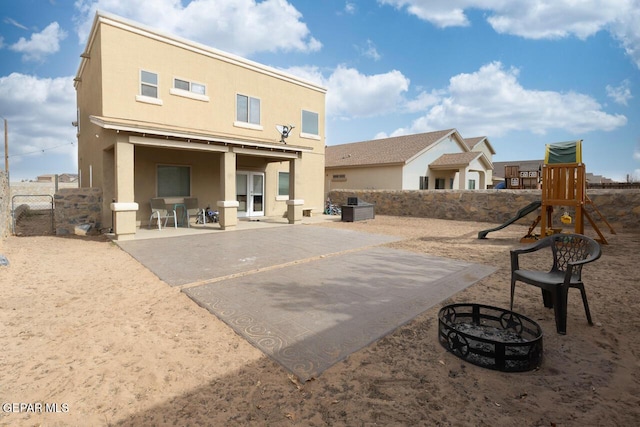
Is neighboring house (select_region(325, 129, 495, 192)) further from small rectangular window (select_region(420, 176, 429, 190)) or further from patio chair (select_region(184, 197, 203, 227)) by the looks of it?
patio chair (select_region(184, 197, 203, 227))

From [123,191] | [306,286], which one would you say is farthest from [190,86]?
[306,286]

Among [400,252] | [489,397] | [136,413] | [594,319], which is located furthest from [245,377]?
[400,252]

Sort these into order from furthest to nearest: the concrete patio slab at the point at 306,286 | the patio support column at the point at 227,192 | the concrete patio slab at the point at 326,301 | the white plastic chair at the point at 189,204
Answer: the white plastic chair at the point at 189,204, the patio support column at the point at 227,192, the concrete patio slab at the point at 306,286, the concrete patio slab at the point at 326,301

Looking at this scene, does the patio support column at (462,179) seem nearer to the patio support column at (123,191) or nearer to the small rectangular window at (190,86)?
the small rectangular window at (190,86)

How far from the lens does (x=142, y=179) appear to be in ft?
37.1

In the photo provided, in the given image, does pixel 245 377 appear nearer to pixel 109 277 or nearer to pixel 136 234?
pixel 109 277

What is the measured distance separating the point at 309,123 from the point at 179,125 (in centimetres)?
657

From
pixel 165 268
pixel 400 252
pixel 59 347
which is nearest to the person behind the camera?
pixel 59 347

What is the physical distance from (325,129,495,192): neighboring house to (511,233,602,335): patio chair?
17.0 meters

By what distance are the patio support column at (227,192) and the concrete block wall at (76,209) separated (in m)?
4.03

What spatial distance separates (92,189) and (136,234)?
2645 millimetres

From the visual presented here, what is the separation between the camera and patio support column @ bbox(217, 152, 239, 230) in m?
10.7

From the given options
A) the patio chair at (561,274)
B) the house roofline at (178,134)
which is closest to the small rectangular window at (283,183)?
the house roofline at (178,134)

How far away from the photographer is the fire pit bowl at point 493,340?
2736 mm
